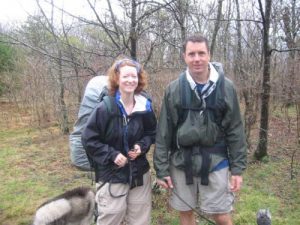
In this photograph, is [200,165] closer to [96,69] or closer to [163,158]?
[163,158]

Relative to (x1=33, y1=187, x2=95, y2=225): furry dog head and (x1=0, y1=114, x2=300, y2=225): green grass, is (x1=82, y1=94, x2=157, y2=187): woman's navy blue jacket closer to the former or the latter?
(x1=33, y1=187, x2=95, y2=225): furry dog head

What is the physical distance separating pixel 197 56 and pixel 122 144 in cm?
83

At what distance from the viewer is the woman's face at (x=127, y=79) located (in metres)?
2.69

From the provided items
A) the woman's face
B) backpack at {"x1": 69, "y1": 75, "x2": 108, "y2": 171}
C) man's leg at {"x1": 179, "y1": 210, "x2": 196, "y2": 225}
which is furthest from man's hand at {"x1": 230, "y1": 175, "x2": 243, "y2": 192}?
backpack at {"x1": 69, "y1": 75, "x2": 108, "y2": 171}

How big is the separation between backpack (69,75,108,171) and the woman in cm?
14

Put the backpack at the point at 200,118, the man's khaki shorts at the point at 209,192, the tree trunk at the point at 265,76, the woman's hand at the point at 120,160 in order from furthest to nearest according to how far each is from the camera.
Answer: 1. the tree trunk at the point at 265,76
2. the man's khaki shorts at the point at 209,192
3. the backpack at the point at 200,118
4. the woman's hand at the point at 120,160

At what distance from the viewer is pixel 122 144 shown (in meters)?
2.74

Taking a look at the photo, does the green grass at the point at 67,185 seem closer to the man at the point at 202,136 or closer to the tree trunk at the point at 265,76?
the tree trunk at the point at 265,76

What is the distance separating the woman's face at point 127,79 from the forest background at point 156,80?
67.9 inches

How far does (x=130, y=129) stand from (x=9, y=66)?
16.4 meters

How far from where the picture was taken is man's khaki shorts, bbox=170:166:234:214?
2863mm

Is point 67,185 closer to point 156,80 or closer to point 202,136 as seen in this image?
point 156,80

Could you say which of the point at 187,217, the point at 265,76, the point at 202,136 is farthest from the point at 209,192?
the point at 265,76

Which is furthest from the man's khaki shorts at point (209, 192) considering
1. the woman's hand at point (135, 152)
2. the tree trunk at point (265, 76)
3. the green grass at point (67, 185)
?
the tree trunk at point (265, 76)
